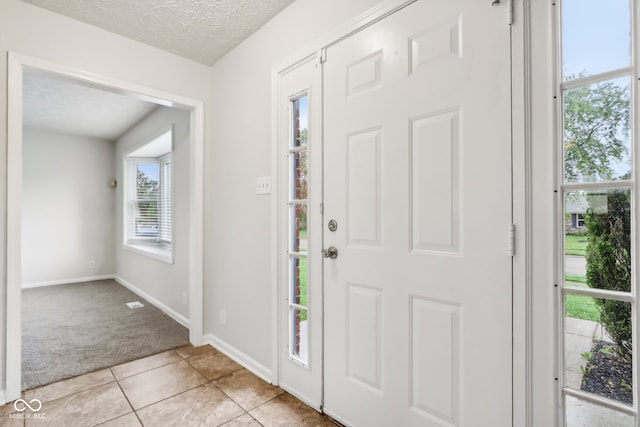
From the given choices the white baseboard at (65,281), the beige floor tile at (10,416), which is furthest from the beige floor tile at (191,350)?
the white baseboard at (65,281)

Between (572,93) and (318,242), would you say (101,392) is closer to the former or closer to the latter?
(318,242)

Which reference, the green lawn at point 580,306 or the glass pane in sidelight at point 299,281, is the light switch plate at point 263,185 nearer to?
the glass pane in sidelight at point 299,281

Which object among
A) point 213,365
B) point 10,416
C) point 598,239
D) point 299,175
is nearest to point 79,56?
point 299,175

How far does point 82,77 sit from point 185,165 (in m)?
1.22

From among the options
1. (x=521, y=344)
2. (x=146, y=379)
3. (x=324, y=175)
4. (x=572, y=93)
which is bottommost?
(x=146, y=379)

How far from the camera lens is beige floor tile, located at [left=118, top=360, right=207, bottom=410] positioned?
1883 millimetres

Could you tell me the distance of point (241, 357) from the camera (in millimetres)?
2312

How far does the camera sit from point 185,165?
3.22 meters

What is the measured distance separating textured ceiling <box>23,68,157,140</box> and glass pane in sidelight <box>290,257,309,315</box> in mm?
2527

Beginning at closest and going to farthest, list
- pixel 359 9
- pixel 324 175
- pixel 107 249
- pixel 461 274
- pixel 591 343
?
pixel 591 343
pixel 461 274
pixel 359 9
pixel 324 175
pixel 107 249

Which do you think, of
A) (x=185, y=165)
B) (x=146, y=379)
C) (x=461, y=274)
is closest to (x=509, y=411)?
(x=461, y=274)

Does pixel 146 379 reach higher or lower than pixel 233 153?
lower

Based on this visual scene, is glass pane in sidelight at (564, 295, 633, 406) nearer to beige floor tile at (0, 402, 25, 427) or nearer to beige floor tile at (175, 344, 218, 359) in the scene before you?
beige floor tile at (175, 344, 218, 359)

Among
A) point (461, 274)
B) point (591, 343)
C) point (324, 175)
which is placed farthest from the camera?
point (324, 175)
